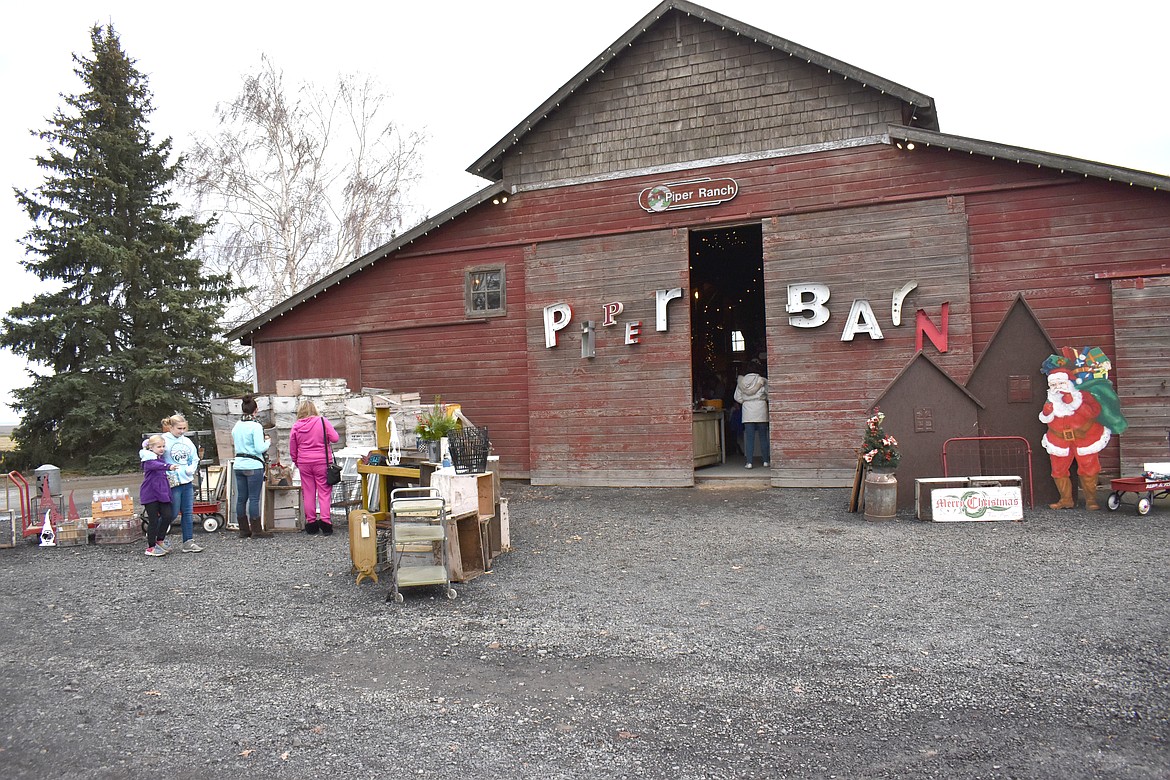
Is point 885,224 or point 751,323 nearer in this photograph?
point 885,224

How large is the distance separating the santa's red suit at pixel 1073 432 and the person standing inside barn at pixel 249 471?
10.3 metres

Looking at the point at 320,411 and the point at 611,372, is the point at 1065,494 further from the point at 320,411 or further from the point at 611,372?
the point at 320,411

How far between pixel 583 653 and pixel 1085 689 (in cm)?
290

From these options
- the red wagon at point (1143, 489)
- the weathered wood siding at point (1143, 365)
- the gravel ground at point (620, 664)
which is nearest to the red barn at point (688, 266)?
the weathered wood siding at point (1143, 365)

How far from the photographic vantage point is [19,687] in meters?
4.85

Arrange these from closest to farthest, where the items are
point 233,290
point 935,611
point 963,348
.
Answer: point 935,611, point 963,348, point 233,290

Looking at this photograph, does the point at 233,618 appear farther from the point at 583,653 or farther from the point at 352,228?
the point at 352,228

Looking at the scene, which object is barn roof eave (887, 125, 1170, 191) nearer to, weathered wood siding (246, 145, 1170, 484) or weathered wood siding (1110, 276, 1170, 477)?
weathered wood siding (246, 145, 1170, 484)

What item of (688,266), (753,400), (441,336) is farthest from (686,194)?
(441,336)

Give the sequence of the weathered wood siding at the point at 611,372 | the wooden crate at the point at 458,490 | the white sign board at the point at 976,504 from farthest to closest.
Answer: the weathered wood siding at the point at 611,372 < the white sign board at the point at 976,504 < the wooden crate at the point at 458,490

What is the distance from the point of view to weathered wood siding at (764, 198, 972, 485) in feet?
39.4

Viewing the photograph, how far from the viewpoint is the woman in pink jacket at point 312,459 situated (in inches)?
382

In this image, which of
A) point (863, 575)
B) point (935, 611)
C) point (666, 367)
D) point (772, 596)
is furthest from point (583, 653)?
point (666, 367)

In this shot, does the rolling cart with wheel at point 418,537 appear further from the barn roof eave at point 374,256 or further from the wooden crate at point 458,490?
the barn roof eave at point 374,256
